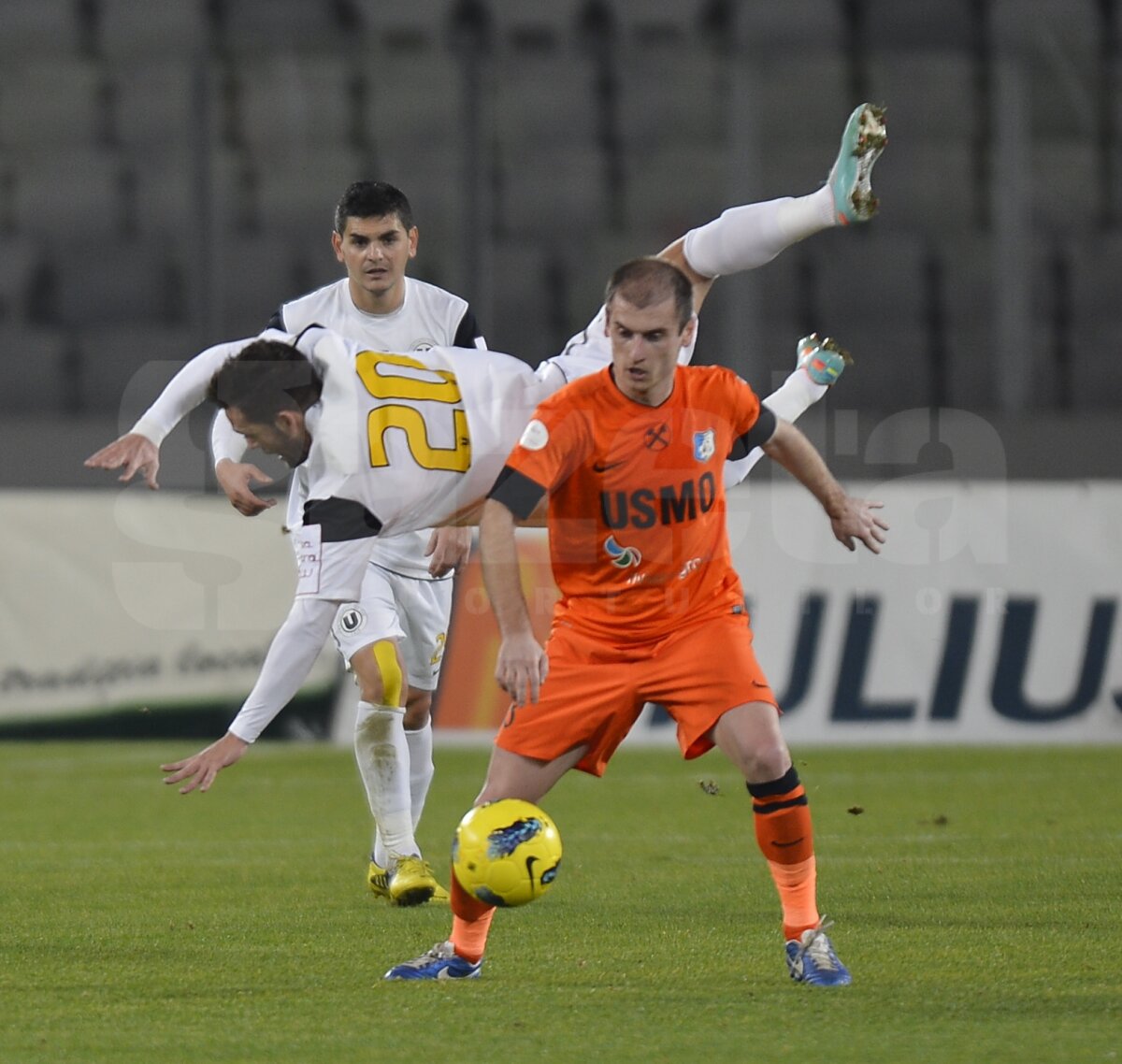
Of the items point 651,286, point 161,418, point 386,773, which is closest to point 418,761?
point 386,773

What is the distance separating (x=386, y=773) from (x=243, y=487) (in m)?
1.49

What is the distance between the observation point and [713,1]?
626 inches

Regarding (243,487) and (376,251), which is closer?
(243,487)

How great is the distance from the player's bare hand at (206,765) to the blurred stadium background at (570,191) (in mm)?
7278

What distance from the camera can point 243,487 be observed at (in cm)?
581

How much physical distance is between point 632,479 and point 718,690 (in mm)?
558

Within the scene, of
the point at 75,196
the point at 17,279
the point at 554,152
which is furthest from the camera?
the point at 75,196

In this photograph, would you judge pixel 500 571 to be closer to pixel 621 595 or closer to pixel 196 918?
pixel 621 595

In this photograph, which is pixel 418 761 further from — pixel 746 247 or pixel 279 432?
pixel 279 432

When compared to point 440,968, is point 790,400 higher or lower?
higher

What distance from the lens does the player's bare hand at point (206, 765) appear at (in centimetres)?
472

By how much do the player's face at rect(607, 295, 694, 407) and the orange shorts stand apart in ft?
2.09

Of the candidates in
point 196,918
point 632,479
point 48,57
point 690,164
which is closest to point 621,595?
point 632,479

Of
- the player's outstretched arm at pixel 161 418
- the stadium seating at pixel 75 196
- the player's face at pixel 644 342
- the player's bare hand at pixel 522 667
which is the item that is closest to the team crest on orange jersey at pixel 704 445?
the player's face at pixel 644 342
